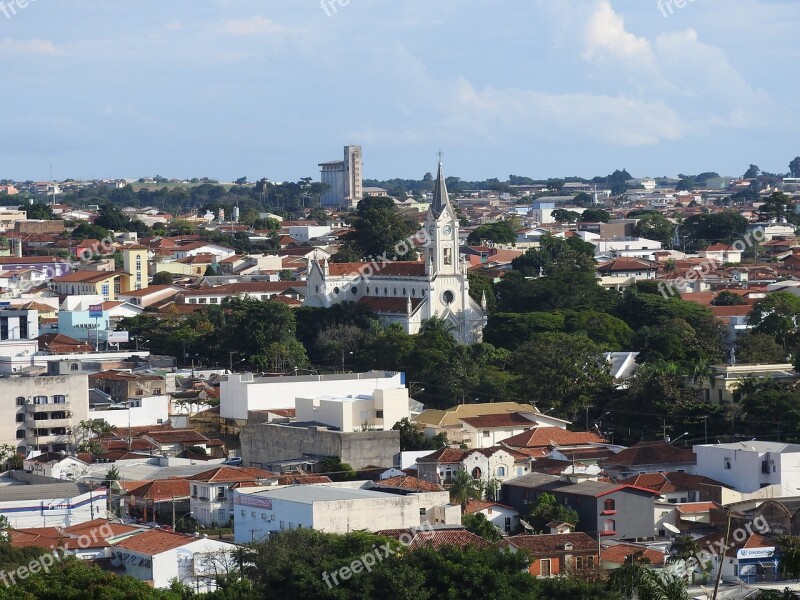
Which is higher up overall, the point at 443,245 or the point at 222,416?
the point at 443,245

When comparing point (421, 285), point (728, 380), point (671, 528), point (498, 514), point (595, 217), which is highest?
point (595, 217)

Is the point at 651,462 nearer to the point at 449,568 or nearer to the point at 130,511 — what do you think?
the point at 130,511

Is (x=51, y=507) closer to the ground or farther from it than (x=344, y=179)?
closer to the ground

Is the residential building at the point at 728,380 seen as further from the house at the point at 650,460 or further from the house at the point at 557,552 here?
the house at the point at 557,552

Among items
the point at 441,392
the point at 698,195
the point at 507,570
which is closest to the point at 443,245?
the point at 441,392

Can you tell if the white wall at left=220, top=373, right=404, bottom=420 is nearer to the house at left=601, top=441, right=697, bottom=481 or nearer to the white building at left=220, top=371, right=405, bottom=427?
the white building at left=220, top=371, right=405, bottom=427

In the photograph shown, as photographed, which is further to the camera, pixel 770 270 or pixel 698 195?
pixel 698 195

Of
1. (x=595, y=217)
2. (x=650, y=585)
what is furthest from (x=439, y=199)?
(x=595, y=217)

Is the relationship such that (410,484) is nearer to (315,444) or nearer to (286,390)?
(315,444)
